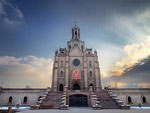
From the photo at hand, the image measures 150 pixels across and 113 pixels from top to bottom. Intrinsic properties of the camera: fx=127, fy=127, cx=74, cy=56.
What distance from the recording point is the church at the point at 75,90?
93.0 ft

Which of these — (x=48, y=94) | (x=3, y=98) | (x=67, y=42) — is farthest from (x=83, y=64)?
(x=3, y=98)

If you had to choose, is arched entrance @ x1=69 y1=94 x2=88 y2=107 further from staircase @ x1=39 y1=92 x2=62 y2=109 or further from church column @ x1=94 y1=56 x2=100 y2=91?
church column @ x1=94 y1=56 x2=100 y2=91

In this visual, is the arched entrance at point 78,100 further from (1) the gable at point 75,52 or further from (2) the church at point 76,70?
(1) the gable at point 75,52

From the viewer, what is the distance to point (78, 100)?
29094mm

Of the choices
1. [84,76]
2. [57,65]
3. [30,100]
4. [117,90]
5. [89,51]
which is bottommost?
[30,100]

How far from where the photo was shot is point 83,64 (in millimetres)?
41219

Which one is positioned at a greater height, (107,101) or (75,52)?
(75,52)

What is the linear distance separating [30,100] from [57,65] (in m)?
12.9

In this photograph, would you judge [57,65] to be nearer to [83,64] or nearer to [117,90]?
[83,64]

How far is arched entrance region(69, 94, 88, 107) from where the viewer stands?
28486 mm

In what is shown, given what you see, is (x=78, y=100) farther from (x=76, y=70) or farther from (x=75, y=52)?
(x=75, y=52)

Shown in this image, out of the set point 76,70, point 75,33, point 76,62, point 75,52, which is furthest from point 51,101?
point 75,33

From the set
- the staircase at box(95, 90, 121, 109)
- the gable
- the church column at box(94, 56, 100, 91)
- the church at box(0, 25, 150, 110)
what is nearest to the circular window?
the church at box(0, 25, 150, 110)

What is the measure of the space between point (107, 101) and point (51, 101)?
11637 mm
